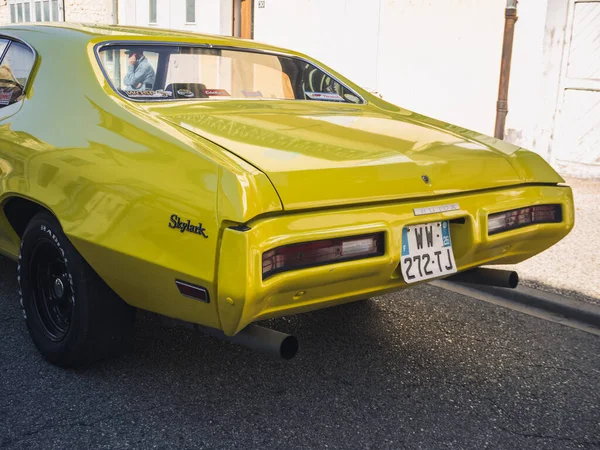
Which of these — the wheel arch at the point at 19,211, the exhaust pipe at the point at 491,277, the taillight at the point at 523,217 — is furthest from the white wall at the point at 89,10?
the taillight at the point at 523,217

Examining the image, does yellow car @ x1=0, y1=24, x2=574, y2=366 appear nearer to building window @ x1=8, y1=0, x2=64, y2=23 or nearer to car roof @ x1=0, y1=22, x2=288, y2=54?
car roof @ x1=0, y1=22, x2=288, y2=54

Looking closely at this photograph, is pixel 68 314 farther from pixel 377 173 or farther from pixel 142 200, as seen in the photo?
pixel 377 173

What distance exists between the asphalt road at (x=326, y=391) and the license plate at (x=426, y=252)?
1.80ft

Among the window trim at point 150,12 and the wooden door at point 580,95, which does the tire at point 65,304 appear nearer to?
the wooden door at point 580,95

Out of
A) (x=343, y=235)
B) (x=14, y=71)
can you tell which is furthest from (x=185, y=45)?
(x=343, y=235)

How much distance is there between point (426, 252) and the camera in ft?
9.34

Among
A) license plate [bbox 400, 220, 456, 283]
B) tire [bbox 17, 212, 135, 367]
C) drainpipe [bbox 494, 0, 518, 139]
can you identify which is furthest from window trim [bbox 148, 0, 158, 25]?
license plate [bbox 400, 220, 456, 283]

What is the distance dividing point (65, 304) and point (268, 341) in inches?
42.6

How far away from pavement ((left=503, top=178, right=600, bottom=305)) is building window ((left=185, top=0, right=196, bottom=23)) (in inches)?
346

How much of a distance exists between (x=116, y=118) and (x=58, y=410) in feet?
3.71

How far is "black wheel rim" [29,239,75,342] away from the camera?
3.11m

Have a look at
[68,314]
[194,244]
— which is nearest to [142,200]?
[194,244]

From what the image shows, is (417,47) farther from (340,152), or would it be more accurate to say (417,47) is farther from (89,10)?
(89,10)

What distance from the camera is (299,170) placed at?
2.59 m
